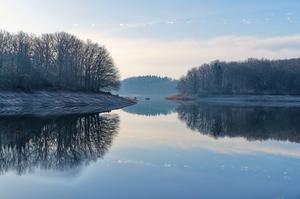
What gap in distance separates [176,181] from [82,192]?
2.90 m

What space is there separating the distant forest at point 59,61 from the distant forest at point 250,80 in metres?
43.1

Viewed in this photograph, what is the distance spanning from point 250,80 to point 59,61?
208ft

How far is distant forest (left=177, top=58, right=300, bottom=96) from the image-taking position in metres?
121

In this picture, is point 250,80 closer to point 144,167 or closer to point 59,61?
point 59,61

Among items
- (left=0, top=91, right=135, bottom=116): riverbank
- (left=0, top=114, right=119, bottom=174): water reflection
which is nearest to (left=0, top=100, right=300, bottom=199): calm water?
(left=0, top=114, right=119, bottom=174): water reflection

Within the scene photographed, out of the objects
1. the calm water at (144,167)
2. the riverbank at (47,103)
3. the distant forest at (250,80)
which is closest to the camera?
the calm water at (144,167)

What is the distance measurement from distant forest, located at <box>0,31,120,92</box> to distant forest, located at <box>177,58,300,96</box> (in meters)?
43.1

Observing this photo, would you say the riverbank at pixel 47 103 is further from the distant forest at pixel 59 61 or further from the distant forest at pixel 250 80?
the distant forest at pixel 250 80

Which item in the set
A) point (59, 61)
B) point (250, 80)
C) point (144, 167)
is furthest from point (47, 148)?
point (250, 80)

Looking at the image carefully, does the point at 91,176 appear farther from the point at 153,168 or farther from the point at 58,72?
the point at 58,72

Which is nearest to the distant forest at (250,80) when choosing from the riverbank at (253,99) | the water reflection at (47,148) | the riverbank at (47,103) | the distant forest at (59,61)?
the riverbank at (253,99)

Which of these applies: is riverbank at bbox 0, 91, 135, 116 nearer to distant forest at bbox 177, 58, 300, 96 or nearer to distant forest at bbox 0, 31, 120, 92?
distant forest at bbox 0, 31, 120, 92

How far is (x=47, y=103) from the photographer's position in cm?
5331

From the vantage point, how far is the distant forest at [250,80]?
397 ft
